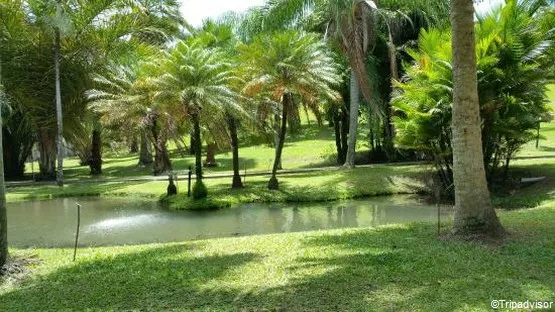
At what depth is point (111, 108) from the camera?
81.4ft

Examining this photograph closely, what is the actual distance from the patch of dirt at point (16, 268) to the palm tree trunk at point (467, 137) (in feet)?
22.7

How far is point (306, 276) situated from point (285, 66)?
14.9 metres

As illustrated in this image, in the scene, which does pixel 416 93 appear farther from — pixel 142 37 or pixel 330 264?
pixel 142 37

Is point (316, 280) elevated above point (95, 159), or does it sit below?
below

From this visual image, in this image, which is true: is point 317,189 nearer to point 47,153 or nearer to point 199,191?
point 199,191

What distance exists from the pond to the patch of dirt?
14.6 feet

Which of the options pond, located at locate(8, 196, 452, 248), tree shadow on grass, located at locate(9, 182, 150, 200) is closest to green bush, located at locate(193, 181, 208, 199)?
pond, located at locate(8, 196, 452, 248)

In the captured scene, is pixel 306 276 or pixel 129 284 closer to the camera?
pixel 306 276

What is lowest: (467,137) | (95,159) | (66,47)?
(95,159)

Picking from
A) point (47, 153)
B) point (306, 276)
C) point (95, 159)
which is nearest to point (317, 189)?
point (306, 276)

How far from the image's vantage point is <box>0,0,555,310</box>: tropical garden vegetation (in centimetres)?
846

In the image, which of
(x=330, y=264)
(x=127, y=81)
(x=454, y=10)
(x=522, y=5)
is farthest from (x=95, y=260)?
(x=127, y=81)

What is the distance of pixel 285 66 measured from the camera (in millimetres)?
21094

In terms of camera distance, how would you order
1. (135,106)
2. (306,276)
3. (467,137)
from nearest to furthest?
(306,276), (467,137), (135,106)
